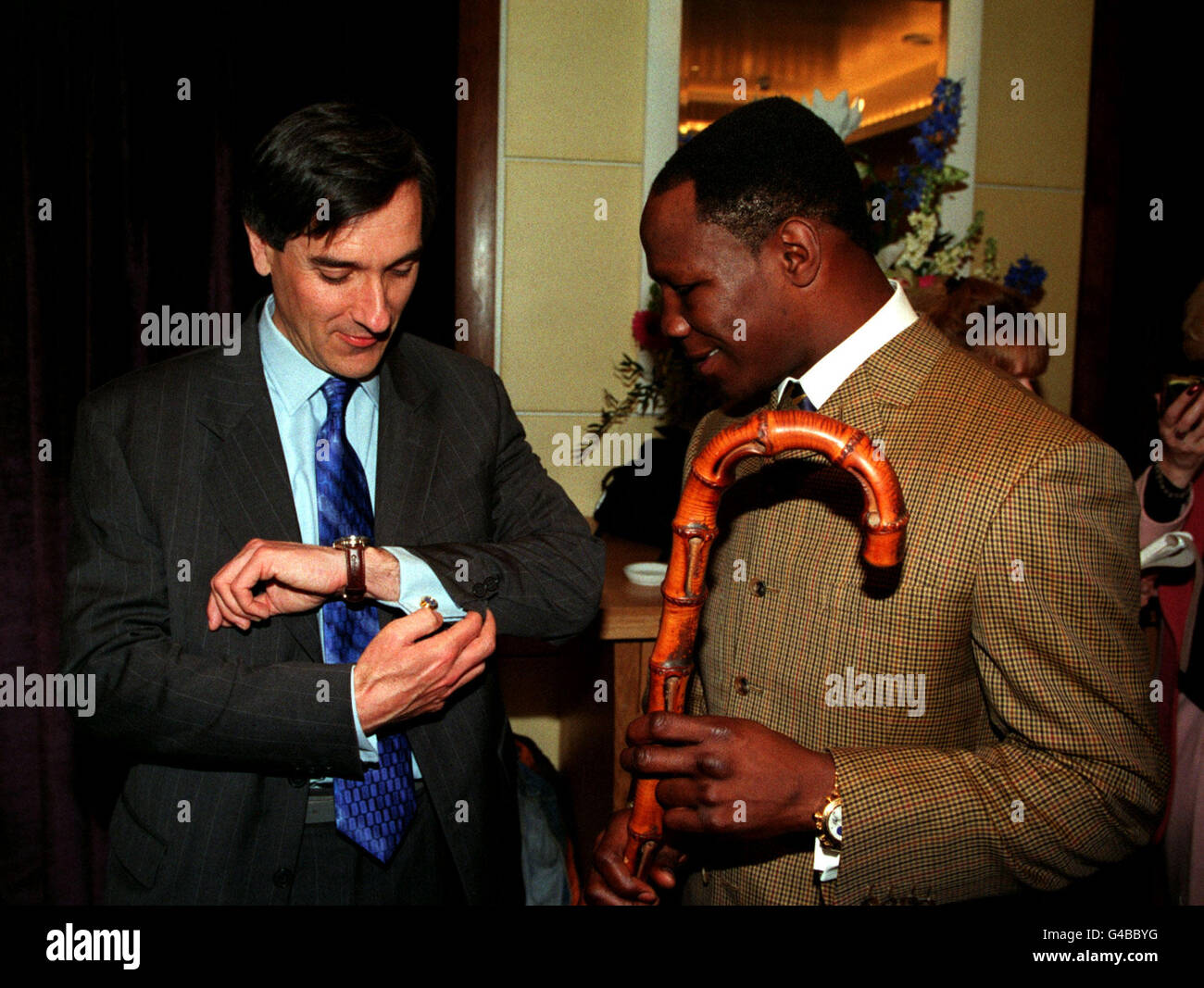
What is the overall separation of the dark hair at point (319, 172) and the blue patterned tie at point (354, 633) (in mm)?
274

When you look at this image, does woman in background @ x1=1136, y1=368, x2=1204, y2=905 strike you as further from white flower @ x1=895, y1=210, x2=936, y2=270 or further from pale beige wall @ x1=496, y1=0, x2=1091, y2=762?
pale beige wall @ x1=496, y1=0, x2=1091, y2=762

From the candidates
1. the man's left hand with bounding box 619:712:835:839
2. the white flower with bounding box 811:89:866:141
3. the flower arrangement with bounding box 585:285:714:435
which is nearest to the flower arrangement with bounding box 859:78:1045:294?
the white flower with bounding box 811:89:866:141

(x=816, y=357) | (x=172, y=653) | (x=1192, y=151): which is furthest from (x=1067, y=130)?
(x=172, y=653)

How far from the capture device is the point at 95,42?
239 cm

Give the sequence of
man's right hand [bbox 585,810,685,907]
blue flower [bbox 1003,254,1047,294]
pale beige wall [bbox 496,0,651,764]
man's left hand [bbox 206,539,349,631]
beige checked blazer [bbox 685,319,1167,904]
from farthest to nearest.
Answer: blue flower [bbox 1003,254,1047,294] → pale beige wall [bbox 496,0,651,764] → man's left hand [bbox 206,539,349,631] → man's right hand [bbox 585,810,685,907] → beige checked blazer [bbox 685,319,1167,904]

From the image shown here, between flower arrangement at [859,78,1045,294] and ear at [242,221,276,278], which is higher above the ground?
flower arrangement at [859,78,1045,294]

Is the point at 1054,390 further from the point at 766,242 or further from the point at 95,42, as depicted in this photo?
the point at 95,42

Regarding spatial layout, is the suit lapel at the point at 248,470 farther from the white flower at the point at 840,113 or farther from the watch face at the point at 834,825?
the white flower at the point at 840,113

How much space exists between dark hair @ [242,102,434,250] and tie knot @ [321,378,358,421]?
235 mm

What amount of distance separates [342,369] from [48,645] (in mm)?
1577

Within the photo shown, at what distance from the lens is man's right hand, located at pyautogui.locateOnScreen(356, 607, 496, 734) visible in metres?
1.40

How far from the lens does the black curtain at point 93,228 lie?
241cm

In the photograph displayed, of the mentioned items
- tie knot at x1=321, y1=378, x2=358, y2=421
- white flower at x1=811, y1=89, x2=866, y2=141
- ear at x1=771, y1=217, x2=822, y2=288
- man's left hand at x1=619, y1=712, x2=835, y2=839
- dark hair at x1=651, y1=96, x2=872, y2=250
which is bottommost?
man's left hand at x1=619, y1=712, x2=835, y2=839

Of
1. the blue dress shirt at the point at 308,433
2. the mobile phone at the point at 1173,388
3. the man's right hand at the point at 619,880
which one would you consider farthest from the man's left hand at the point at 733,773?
the mobile phone at the point at 1173,388
